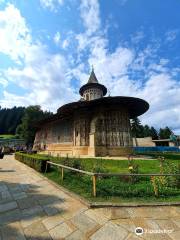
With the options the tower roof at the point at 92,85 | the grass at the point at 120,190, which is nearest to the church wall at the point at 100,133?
the tower roof at the point at 92,85

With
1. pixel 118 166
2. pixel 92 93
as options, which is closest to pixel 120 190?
pixel 118 166

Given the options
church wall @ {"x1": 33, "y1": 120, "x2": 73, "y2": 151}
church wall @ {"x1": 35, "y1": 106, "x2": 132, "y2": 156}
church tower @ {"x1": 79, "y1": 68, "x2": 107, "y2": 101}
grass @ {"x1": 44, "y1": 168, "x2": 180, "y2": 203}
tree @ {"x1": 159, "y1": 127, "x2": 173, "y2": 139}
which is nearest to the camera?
Answer: grass @ {"x1": 44, "y1": 168, "x2": 180, "y2": 203}

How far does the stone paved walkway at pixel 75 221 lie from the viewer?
3.36 m

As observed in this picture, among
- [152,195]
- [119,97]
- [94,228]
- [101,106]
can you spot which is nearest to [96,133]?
[101,106]

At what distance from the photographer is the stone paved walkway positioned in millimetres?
3361

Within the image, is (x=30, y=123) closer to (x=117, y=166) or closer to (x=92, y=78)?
(x=92, y=78)

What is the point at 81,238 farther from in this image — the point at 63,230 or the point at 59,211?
the point at 59,211

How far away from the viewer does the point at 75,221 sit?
3943 mm

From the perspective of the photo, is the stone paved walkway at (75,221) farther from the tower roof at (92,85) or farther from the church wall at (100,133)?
the tower roof at (92,85)

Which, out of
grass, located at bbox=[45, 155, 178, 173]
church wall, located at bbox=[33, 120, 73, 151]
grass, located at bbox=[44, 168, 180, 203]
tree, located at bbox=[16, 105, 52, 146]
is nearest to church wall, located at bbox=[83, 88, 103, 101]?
church wall, located at bbox=[33, 120, 73, 151]

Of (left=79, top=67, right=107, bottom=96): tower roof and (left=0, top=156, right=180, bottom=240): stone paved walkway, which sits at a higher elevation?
(left=79, top=67, right=107, bottom=96): tower roof

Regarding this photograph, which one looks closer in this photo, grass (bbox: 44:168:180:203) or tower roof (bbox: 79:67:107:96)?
grass (bbox: 44:168:180:203)

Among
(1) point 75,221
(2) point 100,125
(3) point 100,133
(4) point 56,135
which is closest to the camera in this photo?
(1) point 75,221

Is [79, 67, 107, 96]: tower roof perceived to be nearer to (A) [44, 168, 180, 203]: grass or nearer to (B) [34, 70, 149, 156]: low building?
(B) [34, 70, 149, 156]: low building
